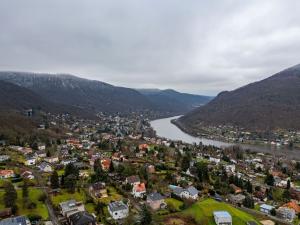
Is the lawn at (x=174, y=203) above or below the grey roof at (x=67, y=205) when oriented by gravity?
below

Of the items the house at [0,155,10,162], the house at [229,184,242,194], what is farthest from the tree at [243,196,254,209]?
the house at [0,155,10,162]

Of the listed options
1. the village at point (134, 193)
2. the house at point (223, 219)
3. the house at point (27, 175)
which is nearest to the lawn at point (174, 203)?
the village at point (134, 193)

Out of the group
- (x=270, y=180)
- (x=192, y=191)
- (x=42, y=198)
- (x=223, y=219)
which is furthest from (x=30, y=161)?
(x=270, y=180)

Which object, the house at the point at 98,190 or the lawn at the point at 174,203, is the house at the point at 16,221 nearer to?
the house at the point at 98,190

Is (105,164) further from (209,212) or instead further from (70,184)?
(209,212)

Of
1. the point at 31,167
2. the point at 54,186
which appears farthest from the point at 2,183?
the point at 31,167

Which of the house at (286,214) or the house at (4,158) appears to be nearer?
the house at (286,214)

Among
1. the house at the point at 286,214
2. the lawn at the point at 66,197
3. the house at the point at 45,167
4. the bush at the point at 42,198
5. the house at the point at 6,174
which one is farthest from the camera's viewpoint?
the house at the point at 45,167

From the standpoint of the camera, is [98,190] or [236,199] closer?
[98,190]
